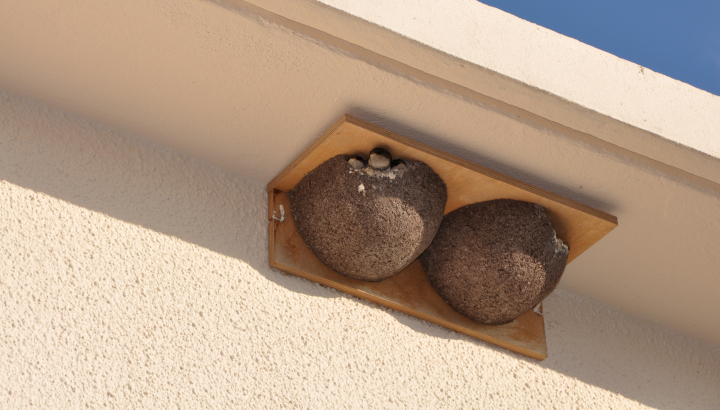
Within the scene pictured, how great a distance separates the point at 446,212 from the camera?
2816 millimetres

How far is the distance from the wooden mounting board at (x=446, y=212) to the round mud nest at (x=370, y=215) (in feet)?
0.15

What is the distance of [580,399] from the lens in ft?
9.27

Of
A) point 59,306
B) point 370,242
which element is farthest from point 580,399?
point 59,306

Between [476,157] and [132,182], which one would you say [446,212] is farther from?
[132,182]

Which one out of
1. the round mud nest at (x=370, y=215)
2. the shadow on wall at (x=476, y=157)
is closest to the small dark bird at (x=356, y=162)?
the round mud nest at (x=370, y=215)

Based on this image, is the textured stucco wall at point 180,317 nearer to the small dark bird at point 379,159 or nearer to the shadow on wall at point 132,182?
the shadow on wall at point 132,182

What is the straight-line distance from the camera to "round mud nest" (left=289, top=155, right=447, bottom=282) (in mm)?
2545

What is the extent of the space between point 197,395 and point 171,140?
946 millimetres

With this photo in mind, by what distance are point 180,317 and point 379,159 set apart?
2.66 ft

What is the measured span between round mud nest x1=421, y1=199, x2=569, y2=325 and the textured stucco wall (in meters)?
0.17

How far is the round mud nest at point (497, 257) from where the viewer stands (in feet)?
8.88

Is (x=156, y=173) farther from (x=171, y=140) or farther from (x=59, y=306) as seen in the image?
(x=59, y=306)

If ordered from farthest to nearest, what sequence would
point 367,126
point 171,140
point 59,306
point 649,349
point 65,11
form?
point 649,349
point 171,140
point 367,126
point 65,11
point 59,306

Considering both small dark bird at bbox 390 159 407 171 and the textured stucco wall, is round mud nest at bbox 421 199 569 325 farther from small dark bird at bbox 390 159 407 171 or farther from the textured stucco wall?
small dark bird at bbox 390 159 407 171
